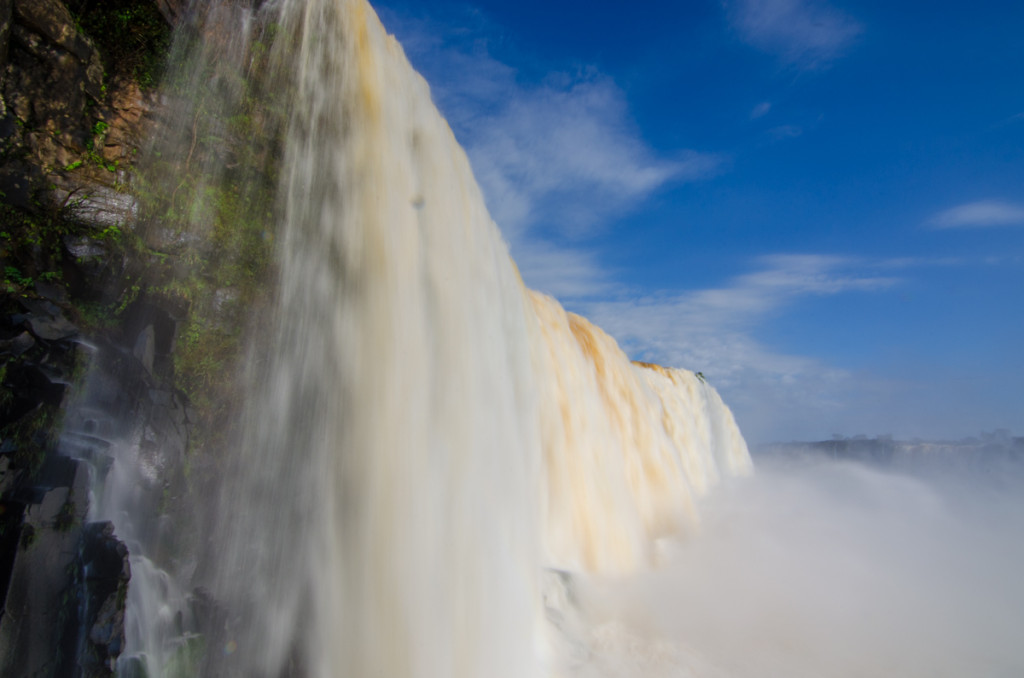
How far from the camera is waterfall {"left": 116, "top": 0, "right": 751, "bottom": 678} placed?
3.53 metres

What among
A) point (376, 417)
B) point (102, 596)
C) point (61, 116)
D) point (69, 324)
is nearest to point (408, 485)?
point (376, 417)

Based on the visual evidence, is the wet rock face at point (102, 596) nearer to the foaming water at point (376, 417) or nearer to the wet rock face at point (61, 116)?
the foaming water at point (376, 417)

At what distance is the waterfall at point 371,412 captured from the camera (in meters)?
3.53

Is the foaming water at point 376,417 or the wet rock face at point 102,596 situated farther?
the foaming water at point 376,417

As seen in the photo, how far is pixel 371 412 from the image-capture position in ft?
12.1

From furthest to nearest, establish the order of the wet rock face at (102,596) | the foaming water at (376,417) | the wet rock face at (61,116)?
the wet rock face at (61,116) < the foaming water at (376,417) < the wet rock face at (102,596)

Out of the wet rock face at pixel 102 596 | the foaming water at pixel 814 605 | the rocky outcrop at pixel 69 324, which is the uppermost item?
the rocky outcrop at pixel 69 324

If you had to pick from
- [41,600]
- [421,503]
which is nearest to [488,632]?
[421,503]

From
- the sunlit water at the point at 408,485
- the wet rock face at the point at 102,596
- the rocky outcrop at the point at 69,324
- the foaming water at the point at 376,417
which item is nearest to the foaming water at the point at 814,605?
the sunlit water at the point at 408,485

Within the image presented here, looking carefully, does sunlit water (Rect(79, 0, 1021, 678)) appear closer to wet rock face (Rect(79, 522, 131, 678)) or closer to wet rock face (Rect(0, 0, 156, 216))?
wet rock face (Rect(79, 522, 131, 678))

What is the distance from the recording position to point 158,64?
5.08 meters

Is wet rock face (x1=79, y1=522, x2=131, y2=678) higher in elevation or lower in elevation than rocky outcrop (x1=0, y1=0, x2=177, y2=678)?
lower

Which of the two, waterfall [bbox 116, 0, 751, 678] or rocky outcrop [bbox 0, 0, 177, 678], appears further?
waterfall [bbox 116, 0, 751, 678]

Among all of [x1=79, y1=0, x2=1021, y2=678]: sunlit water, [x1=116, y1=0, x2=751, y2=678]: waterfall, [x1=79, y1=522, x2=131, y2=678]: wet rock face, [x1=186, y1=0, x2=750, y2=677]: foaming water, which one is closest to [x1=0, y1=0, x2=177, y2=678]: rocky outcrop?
[x1=79, y1=522, x2=131, y2=678]: wet rock face
